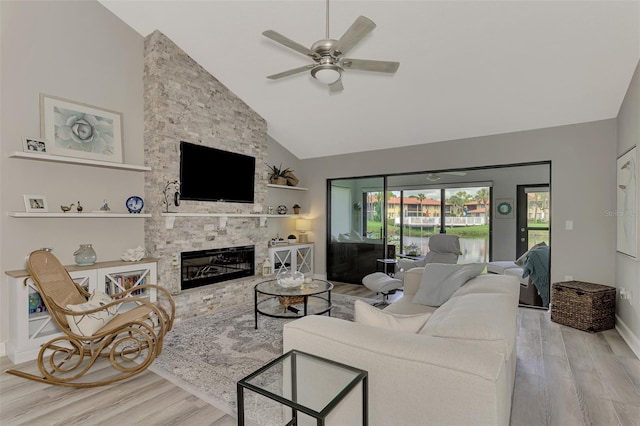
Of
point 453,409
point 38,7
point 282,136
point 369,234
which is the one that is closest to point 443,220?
point 369,234

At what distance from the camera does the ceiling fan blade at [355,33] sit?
6.79 feet

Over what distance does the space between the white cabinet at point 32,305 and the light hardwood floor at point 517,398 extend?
17cm

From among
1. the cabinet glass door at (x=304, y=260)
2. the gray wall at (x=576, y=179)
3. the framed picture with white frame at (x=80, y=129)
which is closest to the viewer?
the framed picture with white frame at (x=80, y=129)

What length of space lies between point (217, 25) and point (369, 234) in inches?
163

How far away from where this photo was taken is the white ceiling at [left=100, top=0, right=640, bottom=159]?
9.79 ft

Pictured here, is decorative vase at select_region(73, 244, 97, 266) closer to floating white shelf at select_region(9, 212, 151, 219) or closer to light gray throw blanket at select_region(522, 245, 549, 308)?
floating white shelf at select_region(9, 212, 151, 219)

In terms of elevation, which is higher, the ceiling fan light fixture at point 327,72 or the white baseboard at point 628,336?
the ceiling fan light fixture at point 327,72

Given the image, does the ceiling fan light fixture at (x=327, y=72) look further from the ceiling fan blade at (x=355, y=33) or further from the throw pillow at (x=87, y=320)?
the throw pillow at (x=87, y=320)

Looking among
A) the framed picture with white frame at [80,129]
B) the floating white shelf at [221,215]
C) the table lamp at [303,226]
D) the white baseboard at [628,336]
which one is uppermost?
the framed picture with white frame at [80,129]

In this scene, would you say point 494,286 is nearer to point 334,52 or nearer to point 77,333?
point 334,52

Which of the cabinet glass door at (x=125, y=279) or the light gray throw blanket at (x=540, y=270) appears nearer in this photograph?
the cabinet glass door at (x=125, y=279)

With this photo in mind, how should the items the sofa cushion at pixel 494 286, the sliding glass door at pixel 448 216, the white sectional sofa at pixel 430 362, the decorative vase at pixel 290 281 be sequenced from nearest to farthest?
the white sectional sofa at pixel 430 362
the sofa cushion at pixel 494 286
the decorative vase at pixel 290 281
the sliding glass door at pixel 448 216

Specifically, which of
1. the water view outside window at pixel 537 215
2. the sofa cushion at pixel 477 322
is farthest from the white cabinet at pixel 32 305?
the water view outside window at pixel 537 215

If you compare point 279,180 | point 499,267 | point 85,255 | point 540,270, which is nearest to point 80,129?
point 85,255
